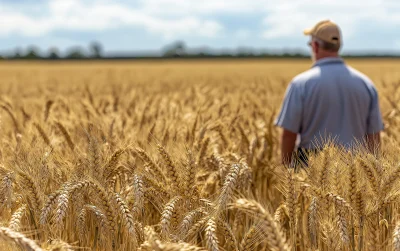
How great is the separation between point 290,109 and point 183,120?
3.05ft

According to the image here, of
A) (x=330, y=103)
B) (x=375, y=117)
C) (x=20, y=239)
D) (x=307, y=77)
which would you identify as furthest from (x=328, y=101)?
(x=20, y=239)

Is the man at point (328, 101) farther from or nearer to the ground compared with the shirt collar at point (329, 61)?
nearer to the ground

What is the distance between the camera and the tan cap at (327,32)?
357 centimetres

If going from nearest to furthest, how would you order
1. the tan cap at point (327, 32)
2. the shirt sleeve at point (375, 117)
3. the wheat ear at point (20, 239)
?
the wheat ear at point (20, 239) → the tan cap at point (327, 32) → the shirt sleeve at point (375, 117)

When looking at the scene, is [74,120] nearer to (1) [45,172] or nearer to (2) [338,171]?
(1) [45,172]

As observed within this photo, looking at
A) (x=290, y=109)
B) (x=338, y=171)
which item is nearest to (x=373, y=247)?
(x=338, y=171)

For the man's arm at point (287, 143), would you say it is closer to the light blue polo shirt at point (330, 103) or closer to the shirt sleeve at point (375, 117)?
Result: the light blue polo shirt at point (330, 103)

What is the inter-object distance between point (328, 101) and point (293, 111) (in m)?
0.26

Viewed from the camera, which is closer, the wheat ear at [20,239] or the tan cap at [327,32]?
the wheat ear at [20,239]

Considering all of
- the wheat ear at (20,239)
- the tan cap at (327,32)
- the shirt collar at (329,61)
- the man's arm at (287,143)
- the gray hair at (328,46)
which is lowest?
the man's arm at (287,143)

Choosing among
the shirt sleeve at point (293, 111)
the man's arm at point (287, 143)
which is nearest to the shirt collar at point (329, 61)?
the shirt sleeve at point (293, 111)

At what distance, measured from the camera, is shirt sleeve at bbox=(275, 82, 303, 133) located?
3594mm

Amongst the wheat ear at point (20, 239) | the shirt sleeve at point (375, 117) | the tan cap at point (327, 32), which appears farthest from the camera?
the shirt sleeve at point (375, 117)

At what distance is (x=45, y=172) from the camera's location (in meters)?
2.27
